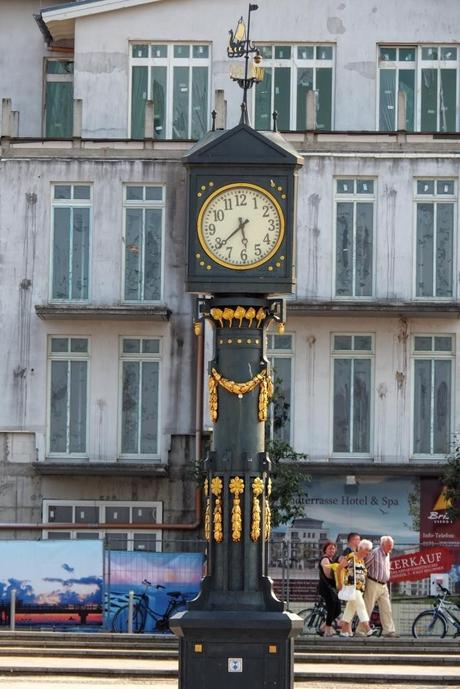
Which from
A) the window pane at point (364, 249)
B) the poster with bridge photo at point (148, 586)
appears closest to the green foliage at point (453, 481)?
the window pane at point (364, 249)

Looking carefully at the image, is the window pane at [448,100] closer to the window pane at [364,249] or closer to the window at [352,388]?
the window pane at [364,249]

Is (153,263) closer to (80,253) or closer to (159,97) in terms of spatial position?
(80,253)

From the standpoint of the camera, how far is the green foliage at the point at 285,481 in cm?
4191

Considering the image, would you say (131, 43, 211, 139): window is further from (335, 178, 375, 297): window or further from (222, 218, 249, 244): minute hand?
(222, 218, 249, 244): minute hand

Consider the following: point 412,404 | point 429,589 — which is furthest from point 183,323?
point 429,589

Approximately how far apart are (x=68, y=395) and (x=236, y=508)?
80.6 feet

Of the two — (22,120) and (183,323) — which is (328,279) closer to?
(183,323)

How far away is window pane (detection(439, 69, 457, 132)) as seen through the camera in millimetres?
46938

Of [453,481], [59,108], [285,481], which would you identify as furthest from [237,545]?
[59,108]

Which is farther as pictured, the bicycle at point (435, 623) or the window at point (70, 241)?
the window at point (70, 241)

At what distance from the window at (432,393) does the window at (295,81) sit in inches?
214

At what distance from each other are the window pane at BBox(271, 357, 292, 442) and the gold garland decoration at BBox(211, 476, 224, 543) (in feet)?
77.1

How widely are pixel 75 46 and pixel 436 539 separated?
13.3 meters

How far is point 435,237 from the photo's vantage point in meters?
45.2
